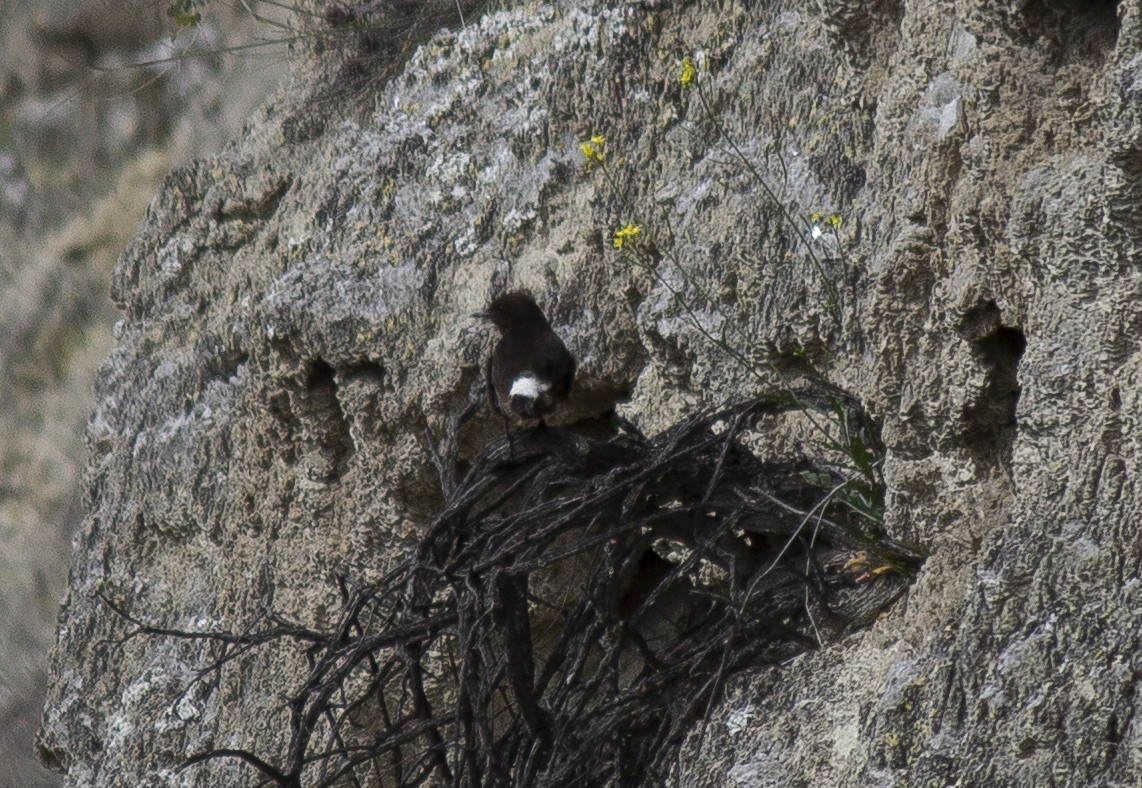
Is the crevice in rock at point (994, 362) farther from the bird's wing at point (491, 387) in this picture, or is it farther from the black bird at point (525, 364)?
the bird's wing at point (491, 387)

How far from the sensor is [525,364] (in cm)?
329

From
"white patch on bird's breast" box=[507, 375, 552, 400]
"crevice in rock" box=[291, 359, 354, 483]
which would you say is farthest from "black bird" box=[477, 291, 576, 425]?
"crevice in rock" box=[291, 359, 354, 483]

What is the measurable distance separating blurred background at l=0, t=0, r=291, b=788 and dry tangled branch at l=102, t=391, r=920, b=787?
3315mm

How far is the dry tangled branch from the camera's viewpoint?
2889 mm

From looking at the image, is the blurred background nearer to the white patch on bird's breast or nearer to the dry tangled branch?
the white patch on bird's breast

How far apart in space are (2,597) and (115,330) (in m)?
2.02

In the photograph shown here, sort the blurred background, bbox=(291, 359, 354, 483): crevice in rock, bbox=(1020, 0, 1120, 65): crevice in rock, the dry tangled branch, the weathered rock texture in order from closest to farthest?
the weathered rock texture, bbox=(1020, 0, 1120, 65): crevice in rock, the dry tangled branch, bbox=(291, 359, 354, 483): crevice in rock, the blurred background

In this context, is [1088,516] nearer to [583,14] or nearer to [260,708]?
[583,14]

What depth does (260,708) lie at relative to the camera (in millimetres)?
4031

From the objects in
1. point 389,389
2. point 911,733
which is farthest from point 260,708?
point 911,733

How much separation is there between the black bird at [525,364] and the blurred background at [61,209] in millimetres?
2871

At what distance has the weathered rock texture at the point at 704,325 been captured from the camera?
219 cm

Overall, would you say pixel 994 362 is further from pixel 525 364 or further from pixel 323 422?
pixel 323 422

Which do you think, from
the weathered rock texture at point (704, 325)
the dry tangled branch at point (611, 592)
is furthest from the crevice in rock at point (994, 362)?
the dry tangled branch at point (611, 592)
